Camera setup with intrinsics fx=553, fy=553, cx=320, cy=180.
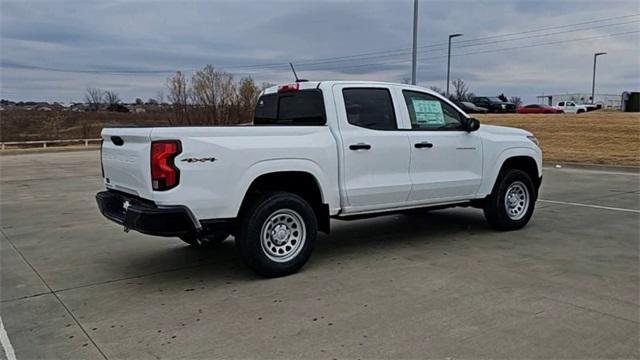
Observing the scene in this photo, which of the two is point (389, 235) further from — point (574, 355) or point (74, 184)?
point (74, 184)

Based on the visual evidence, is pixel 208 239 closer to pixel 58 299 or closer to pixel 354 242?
pixel 58 299

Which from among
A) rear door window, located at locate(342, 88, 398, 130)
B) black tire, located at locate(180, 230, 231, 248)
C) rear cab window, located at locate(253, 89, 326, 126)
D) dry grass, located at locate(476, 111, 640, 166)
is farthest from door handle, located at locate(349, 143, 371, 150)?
dry grass, located at locate(476, 111, 640, 166)

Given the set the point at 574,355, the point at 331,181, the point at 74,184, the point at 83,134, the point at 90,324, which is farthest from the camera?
the point at 83,134

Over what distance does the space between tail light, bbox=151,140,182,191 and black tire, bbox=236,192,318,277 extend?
828 mm

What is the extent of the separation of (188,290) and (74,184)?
1080 cm

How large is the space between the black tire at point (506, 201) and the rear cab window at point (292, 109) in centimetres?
277

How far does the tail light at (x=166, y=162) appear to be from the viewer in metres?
4.75

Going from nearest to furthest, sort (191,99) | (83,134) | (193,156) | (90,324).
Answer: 1. (90,324)
2. (193,156)
3. (191,99)
4. (83,134)

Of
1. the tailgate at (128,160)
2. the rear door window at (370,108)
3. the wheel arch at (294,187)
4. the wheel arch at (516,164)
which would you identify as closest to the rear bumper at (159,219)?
the tailgate at (128,160)

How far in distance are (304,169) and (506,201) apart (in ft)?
10.9

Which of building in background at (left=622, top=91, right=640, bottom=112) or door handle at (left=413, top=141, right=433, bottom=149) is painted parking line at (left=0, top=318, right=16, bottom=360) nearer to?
door handle at (left=413, top=141, right=433, bottom=149)

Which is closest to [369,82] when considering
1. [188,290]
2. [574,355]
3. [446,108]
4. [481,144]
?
[446,108]

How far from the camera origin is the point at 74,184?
47.7ft

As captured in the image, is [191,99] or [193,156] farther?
[191,99]
